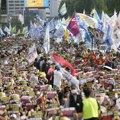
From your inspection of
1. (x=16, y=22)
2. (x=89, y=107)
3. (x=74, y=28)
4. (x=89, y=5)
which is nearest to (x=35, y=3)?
(x=16, y=22)

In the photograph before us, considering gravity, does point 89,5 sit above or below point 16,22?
above

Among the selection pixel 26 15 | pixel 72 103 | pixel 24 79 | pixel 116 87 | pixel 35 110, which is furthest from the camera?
pixel 26 15

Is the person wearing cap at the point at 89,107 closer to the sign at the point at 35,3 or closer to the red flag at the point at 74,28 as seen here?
the red flag at the point at 74,28

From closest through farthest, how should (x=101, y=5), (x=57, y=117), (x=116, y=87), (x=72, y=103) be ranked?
(x=57, y=117)
(x=72, y=103)
(x=116, y=87)
(x=101, y=5)

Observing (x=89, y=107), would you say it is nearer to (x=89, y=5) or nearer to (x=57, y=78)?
(x=57, y=78)

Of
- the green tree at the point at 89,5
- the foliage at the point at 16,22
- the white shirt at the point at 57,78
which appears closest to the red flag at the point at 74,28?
the white shirt at the point at 57,78

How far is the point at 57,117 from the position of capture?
12.8m

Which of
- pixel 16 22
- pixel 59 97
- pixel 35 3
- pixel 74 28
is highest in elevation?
pixel 74 28

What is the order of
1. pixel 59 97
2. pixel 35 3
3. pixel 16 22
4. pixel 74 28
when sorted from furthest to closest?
pixel 16 22
pixel 35 3
pixel 74 28
pixel 59 97

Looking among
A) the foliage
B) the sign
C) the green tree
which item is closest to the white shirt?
the green tree

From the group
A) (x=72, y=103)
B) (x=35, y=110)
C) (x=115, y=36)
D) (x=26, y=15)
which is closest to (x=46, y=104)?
(x=35, y=110)

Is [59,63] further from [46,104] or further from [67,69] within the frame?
[46,104]

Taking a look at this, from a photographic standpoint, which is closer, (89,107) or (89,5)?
(89,107)

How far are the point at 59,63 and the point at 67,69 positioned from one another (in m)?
0.39
